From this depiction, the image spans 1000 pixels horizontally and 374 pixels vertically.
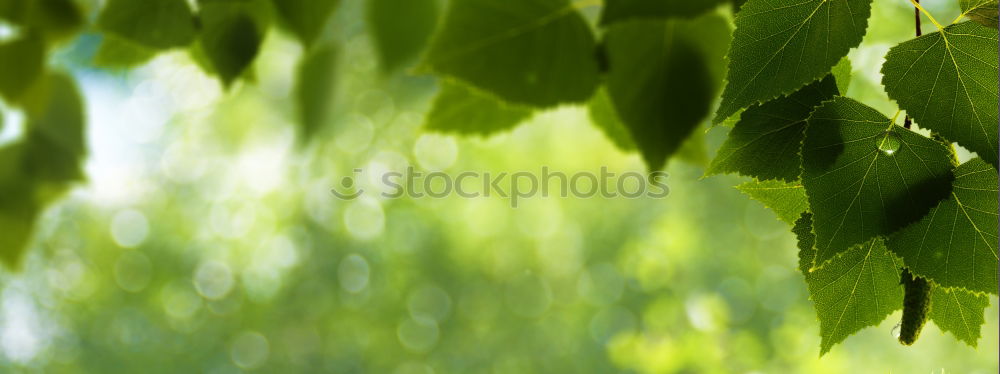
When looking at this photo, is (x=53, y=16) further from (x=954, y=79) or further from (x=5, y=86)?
(x=954, y=79)

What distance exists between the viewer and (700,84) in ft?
0.75

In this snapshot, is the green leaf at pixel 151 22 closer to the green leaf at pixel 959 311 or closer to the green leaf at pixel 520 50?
the green leaf at pixel 520 50

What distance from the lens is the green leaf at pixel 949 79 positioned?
0.38 feet

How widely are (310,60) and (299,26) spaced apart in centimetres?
4

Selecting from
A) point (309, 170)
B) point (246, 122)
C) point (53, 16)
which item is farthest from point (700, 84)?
point (309, 170)

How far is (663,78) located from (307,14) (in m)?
0.12

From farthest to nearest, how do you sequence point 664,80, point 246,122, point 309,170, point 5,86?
point 309,170 → point 246,122 → point 5,86 → point 664,80

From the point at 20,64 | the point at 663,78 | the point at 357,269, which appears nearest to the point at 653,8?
the point at 663,78

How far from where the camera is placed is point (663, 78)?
0.75 feet

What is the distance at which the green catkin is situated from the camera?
12cm

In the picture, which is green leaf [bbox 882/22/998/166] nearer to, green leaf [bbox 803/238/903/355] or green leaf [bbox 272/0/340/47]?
green leaf [bbox 803/238/903/355]

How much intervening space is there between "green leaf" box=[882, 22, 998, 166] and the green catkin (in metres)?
0.03

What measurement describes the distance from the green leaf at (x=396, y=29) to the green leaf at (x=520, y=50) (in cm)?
4

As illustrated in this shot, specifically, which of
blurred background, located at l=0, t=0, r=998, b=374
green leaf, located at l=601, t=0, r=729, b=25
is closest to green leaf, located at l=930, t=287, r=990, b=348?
green leaf, located at l=601, t=0, r=729, b=25
